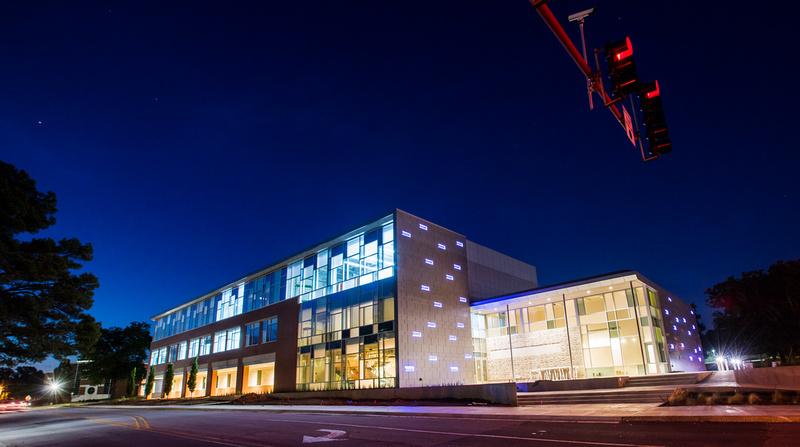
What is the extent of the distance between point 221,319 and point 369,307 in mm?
29514

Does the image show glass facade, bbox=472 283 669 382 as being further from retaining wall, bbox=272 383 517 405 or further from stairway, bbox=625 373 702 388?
retaining wall, bbox=272 383 517 405

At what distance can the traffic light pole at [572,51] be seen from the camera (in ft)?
21.2

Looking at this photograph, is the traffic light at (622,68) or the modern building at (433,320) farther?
the modern building at (433,320)

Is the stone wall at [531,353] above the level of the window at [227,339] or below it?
below

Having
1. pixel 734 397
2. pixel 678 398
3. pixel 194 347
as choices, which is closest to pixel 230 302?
pixel 194 347

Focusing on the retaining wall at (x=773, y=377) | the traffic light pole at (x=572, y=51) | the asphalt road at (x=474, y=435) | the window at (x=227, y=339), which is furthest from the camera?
the window at (x=227, y=339)

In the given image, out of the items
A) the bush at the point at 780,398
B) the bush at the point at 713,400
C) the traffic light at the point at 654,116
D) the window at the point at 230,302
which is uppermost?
the window at the point at 230,302

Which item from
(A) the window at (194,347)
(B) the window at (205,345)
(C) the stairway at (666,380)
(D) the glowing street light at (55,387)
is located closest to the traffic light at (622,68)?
(C) the stairway at (666,380)

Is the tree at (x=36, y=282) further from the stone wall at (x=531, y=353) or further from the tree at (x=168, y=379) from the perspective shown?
the tree at (x=168, y=379)

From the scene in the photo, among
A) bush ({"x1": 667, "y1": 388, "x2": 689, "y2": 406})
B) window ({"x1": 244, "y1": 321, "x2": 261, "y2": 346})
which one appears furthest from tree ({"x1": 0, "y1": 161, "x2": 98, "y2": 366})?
bush ({"x1": 667, "y1": 388, "x2": 689, "y2": 406})

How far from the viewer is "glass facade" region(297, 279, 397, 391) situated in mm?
32500

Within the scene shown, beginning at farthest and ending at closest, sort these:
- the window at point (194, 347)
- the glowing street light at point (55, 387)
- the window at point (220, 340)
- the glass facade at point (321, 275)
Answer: the glowing street light at point (55, 387) → the window at point (194, 347) → the window at point (220, 340) → the glass facade at point (321, 275)

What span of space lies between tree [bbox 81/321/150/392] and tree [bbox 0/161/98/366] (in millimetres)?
67514

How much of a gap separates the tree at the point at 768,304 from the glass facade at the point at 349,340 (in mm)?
35905
